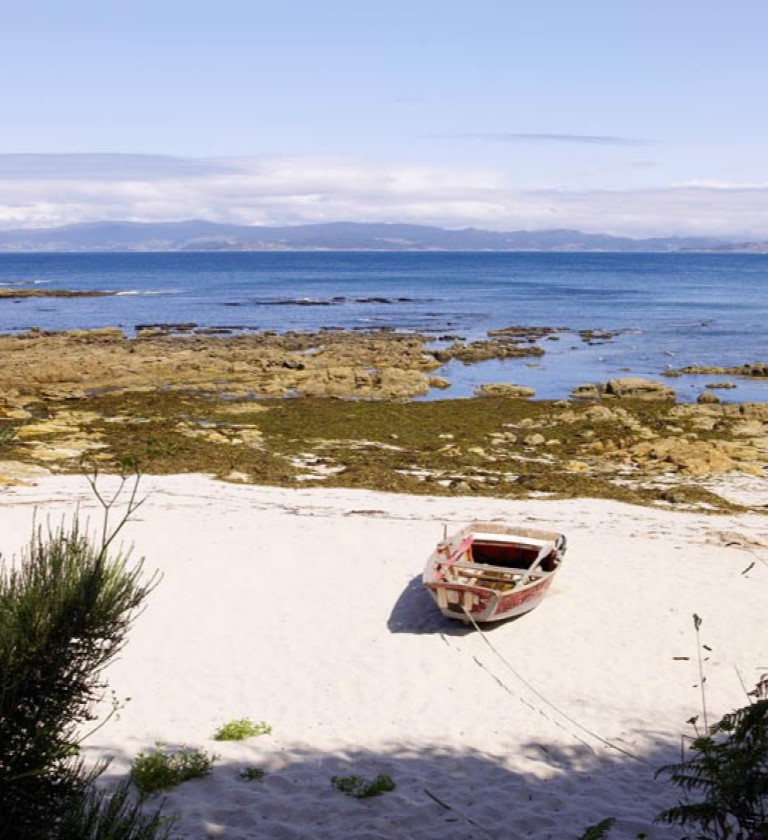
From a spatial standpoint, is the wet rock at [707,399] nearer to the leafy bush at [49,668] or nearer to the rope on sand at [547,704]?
the rope on sand at [547,704]

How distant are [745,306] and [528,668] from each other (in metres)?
77.4

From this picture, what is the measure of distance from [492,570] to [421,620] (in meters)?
1.35

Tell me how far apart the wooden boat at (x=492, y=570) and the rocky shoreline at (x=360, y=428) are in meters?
5.58

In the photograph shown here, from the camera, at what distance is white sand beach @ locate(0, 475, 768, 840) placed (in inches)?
337

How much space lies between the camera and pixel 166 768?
8625 millimetres

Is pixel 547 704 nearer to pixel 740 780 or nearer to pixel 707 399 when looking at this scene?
pixel 740 780

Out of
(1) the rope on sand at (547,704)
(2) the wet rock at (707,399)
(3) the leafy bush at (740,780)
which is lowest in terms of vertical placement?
(1) the rope on sand at (547,704)

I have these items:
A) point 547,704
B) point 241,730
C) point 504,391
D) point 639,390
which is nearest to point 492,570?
point 547,704

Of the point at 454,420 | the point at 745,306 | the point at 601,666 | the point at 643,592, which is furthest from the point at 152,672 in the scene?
the point at 745,306

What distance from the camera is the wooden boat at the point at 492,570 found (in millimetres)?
12859

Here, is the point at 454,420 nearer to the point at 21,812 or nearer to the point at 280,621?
the point at 280,621

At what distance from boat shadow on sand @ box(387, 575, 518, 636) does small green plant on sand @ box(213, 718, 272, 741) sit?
3335mm

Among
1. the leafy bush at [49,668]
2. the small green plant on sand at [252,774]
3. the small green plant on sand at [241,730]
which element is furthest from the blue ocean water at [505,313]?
the leafy bush at [49,668]

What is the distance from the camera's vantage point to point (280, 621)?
13461 millimetres
